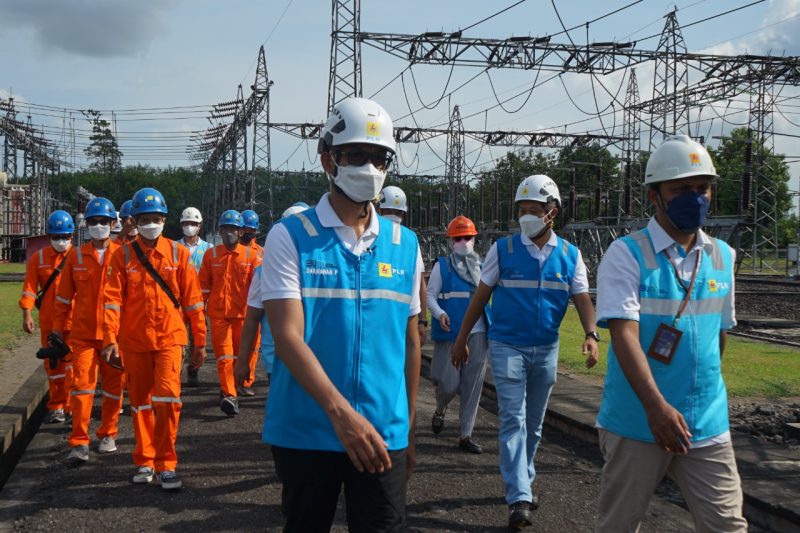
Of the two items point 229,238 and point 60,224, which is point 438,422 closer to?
point 229,238

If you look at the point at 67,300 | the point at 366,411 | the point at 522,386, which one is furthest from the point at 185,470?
the point at 366,411

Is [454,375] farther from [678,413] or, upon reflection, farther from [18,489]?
[678,413]

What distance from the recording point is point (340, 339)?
2939mm

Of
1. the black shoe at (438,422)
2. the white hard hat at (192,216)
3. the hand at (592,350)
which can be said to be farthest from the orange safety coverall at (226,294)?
the hand at (592,350)

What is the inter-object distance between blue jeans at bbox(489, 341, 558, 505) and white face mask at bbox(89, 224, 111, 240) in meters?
3.86

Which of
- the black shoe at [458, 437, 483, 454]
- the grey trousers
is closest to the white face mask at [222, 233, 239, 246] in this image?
the grey trousers

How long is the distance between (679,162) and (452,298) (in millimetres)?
4376

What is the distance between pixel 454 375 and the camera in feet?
25.9

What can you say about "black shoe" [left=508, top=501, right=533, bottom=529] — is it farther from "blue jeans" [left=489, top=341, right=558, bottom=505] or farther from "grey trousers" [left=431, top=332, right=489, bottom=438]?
"grey trousers" [left=431, top=332, right=489, bottom=438]

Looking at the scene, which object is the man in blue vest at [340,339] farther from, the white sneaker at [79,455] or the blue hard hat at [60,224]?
the blue hard hat at [60,224]

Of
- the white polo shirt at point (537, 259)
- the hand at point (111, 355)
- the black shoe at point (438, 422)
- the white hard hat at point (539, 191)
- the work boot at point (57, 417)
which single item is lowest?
the work boot at point (57, 417)

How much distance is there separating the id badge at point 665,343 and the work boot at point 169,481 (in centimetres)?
401

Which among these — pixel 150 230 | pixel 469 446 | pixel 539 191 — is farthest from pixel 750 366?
pixel 150 230

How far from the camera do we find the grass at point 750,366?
10055 millimetres
